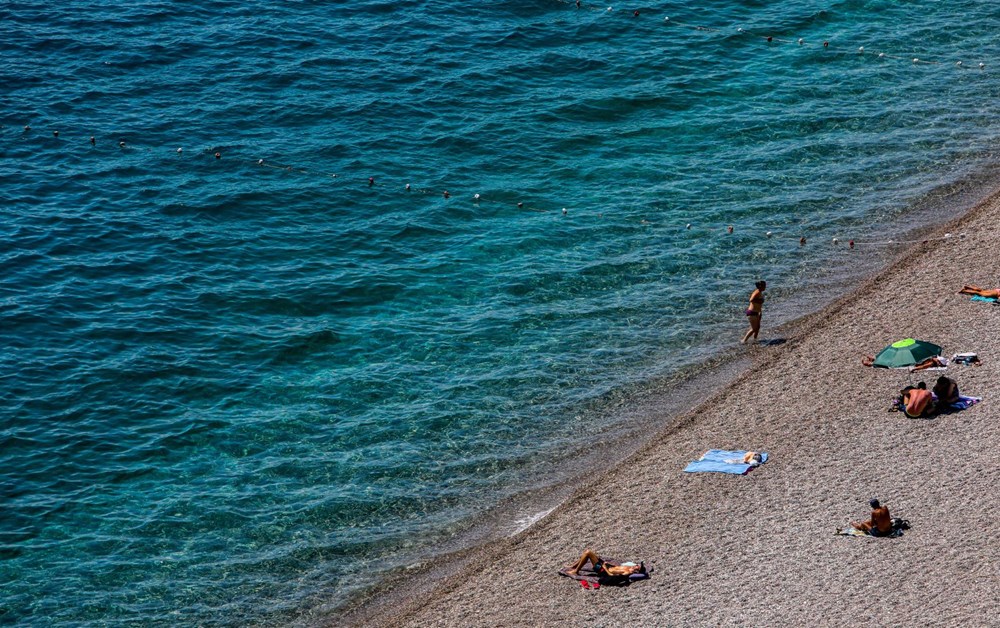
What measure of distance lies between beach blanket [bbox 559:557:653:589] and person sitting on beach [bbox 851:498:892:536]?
165 inches

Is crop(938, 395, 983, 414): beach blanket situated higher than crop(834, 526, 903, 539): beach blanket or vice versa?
crop(938, 395, 983, 414): beach blanket

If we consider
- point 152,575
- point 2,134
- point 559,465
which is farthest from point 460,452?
point 2,134

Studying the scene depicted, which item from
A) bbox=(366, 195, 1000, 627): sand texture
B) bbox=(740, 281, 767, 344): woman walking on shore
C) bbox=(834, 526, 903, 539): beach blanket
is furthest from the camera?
bbox=(740, 281, 767, 344): woman walking on shore

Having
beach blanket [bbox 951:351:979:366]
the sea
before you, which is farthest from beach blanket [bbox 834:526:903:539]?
beach blanket [bbox 951:351:979:366]

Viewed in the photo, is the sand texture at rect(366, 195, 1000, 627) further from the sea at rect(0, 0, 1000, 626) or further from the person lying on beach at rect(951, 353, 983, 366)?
the sea at rect(0, 0, 1000, 626)

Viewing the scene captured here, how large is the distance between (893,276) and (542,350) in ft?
34.5

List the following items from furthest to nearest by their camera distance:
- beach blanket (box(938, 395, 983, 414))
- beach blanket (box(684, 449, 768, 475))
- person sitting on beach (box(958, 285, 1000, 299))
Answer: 1. person sitting on beach (box(958, 285, 1000, 299))
2. beach blanket (box(938, 395, 983, 414))
3. beach blanket (box(684, 449, 768, 475))

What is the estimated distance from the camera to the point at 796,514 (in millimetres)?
24297

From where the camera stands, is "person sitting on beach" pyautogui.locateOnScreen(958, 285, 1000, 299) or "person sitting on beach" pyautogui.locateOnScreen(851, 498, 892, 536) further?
"person sitting on beach" pyautogui.locateOnScreen(958, 285, 1000, 299)

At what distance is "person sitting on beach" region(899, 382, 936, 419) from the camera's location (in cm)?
2681

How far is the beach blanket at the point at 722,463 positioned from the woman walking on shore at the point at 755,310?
5.74m

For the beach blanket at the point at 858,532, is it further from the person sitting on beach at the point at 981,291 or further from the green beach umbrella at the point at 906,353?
the person sitting on beach at the point at 981,291

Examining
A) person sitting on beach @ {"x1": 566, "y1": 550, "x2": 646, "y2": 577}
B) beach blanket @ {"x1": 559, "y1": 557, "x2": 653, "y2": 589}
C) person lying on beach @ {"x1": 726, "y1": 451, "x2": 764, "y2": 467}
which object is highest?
person lying on beach @ {"x1": 726, "y1": 451, "x2": 764, "y2": 467}

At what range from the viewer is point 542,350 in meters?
33.1
